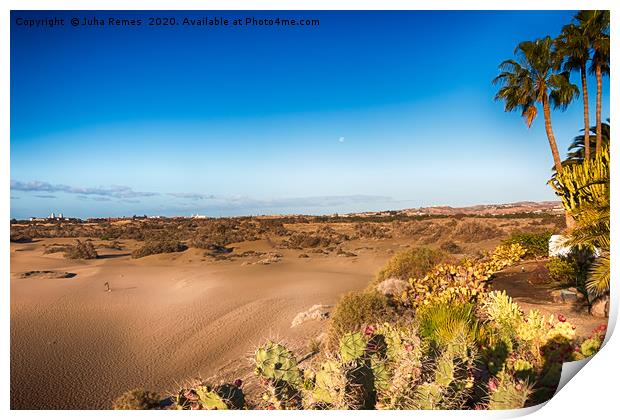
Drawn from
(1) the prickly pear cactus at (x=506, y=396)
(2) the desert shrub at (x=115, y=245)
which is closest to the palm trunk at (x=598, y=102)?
(1) the prickly pear cactus at (x=506, y=396)

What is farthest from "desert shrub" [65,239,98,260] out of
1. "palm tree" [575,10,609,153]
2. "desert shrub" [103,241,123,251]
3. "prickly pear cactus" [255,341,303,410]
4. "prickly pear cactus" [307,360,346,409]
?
"palm tree" [575,10,609,153]

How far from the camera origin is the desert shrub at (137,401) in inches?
159

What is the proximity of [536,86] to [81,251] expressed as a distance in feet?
26.8

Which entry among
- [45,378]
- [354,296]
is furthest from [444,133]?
[45,378]

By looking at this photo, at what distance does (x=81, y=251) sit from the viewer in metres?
7.29

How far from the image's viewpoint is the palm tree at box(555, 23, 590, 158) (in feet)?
22.9

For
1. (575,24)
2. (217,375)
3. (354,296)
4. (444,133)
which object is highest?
(575,24)

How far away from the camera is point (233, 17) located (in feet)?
16.8

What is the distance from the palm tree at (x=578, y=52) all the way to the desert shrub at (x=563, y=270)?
5.36 ft

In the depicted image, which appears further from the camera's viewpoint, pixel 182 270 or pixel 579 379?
pixel 182 270

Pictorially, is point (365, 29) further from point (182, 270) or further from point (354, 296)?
point (182, 270)

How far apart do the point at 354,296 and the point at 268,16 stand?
3487mm

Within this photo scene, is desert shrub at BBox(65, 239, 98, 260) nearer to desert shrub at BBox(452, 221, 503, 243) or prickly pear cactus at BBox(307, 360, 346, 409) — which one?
prickly pear cactus at BBox(307, 360, 346, 409)

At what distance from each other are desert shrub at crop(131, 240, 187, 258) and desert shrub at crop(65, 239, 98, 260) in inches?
24.5
